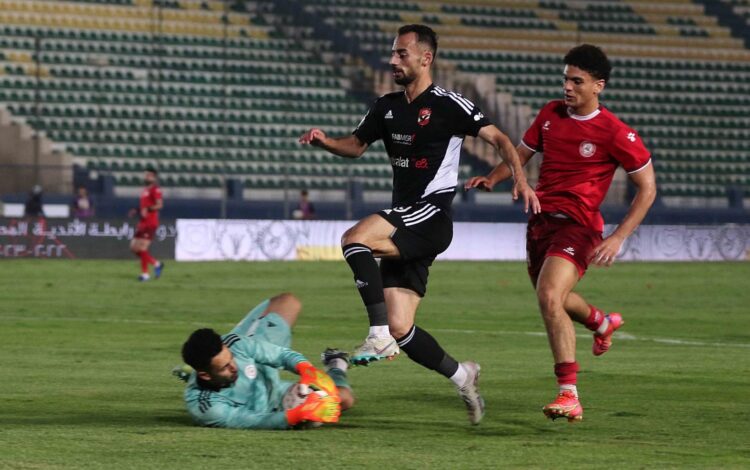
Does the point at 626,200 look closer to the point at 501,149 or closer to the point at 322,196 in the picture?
the point at 322,196

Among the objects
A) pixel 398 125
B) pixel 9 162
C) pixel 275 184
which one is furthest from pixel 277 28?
pixel 398 125

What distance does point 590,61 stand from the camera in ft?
29.6

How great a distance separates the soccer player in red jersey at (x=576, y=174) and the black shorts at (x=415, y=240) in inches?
12.8

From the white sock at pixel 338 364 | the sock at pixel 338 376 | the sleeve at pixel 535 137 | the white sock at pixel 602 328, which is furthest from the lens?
the white sock at pixel 602 328

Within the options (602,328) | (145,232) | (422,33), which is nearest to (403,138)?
(422,33)

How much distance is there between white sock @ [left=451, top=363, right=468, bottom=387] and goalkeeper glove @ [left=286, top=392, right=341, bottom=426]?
0.88 metres

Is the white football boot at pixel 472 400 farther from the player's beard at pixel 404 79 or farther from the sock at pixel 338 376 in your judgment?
the player's beard at pixel 404 79

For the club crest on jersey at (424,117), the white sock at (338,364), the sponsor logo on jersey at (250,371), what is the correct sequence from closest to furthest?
1. the sponsor logo on jersey at (250,371)
2. the white sock at (338,364)
3. the club crest on jersey at (424,117)

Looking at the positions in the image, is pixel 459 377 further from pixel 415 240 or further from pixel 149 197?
pixel 149 197

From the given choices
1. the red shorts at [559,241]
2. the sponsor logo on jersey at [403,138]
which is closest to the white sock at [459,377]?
the red shorts at [559,241]

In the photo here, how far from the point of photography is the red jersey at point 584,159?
9016 millimetres

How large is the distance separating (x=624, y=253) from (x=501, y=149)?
89.5 ft

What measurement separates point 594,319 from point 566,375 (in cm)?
182

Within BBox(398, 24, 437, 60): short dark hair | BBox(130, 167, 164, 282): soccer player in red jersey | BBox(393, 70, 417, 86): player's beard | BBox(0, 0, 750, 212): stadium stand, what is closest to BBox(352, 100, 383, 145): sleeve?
BBox(393, 70, 417, 86): player's beard
